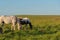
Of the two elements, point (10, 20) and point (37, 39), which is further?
point (10, 20)

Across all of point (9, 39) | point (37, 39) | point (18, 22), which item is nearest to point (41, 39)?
point (37, 39)

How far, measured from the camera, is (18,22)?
20.8 meters

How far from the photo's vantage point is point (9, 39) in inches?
463

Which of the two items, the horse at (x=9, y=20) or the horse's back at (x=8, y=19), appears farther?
the horse's back at (x=8, y=19)

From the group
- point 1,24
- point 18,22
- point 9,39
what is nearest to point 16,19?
point 18,22

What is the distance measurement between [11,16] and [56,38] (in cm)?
1028

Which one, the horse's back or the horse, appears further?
the horse's back

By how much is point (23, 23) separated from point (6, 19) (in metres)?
1.76

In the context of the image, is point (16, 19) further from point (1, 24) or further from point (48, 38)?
point (48, 38)

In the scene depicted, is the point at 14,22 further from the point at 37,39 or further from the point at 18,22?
the point at 37,39

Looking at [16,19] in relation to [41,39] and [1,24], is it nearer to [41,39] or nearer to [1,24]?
[1,24]

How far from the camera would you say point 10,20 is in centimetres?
2148

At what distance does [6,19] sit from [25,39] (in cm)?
1033

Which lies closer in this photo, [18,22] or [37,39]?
[37,39]
